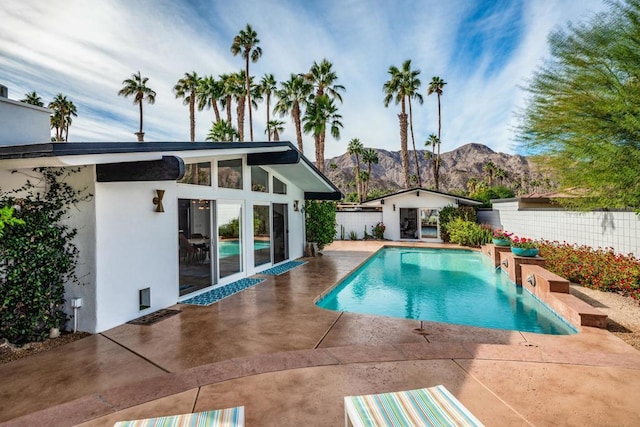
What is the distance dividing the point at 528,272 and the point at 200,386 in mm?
7664

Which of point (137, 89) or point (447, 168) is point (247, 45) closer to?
point (137, 89)

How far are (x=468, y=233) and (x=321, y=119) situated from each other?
12058 millimetres

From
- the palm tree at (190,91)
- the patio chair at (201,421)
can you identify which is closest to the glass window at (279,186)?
the patio chair at (201,421)

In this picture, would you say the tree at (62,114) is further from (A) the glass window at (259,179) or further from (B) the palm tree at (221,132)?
(A) the glass window at (259,179)

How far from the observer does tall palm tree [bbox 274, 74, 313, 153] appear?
2369 cm

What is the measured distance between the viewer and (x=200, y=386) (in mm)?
3334

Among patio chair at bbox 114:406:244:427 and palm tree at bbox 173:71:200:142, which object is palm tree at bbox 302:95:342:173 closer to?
palm tree at bbox 173:71:200:142

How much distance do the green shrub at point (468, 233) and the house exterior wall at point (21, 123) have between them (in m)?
16.1

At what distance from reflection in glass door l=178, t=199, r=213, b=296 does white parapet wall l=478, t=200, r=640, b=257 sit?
9.45 m

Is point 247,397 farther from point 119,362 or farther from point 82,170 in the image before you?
point 82,170

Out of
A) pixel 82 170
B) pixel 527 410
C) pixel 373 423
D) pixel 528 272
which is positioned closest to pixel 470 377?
pixel 527 410

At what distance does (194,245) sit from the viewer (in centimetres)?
752

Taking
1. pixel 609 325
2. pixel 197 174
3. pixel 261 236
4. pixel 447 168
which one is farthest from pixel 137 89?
pixel 447 168

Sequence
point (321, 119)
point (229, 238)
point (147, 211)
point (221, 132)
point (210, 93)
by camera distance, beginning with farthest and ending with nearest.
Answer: point (210, 93) < point (221, 132) < point (321, 119) < point (229, 238) < point (147, 211)
